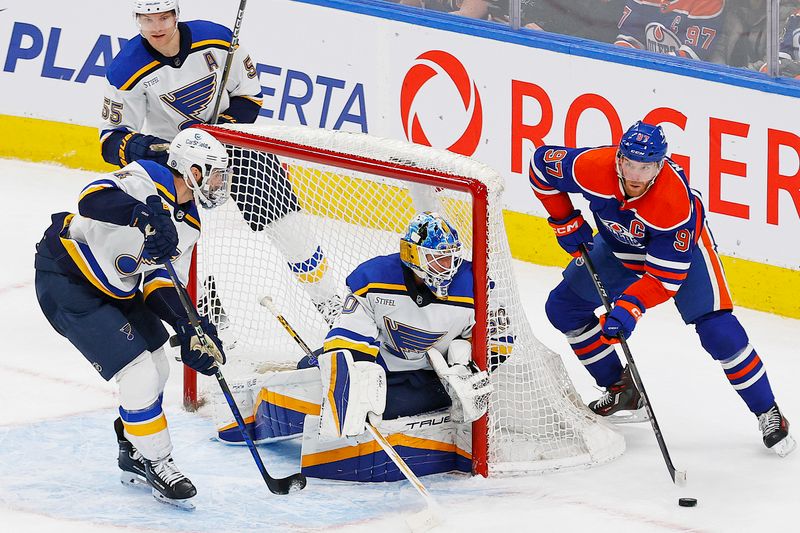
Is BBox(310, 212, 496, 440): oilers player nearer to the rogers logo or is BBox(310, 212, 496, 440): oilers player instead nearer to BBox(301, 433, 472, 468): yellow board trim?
BBox(301, 433, 472, 468): yellow board trim

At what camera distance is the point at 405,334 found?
4172mm

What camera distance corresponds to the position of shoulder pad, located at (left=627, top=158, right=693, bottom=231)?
4.26 m

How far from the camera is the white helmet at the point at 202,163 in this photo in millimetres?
3932

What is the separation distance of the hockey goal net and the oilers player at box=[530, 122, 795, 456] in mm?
221

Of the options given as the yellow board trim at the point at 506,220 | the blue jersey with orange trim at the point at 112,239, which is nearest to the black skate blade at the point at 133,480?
the blue jersey with orange trim at the point at 112,239

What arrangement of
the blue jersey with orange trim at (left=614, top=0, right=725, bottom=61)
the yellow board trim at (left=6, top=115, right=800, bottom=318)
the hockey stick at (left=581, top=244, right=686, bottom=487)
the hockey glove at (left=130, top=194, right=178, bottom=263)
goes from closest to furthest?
the hockey glove at (left=130, top=194, right=178, bottom=263) → the hockey stick at (left=581, top=244, right=686, bottom=487) → the yellow board trim at (left=6, top=115, right=800, bottom=318) → the blue jersey with orange trim at (left=614, top=0, right=725, bottom=61)

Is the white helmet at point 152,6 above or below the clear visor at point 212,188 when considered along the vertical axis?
above

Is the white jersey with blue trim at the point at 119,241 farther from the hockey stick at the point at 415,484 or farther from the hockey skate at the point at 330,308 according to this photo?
the hockey skate at the point at 330,308

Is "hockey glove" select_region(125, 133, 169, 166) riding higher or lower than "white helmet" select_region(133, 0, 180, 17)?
lower

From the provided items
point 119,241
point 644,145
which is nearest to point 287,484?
point 119,241

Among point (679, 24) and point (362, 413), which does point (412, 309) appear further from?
point (679, 24)

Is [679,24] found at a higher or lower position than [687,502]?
higher

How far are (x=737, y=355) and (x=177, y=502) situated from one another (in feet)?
5.54

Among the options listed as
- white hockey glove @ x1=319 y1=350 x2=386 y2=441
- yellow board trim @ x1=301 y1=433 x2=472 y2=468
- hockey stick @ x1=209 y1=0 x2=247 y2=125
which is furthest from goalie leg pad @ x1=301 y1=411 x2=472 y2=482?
hockey stick @ x1=209 y1=0 x2=247 y2=125
